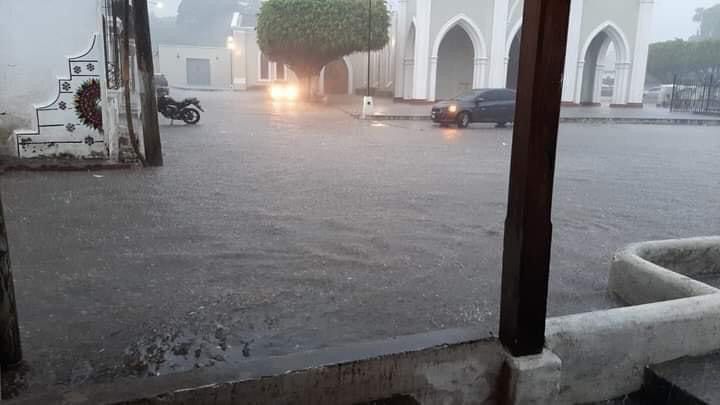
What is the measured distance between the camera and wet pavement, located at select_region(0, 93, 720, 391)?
3510 mm

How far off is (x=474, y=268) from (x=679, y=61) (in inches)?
2216

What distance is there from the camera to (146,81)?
30.8ft

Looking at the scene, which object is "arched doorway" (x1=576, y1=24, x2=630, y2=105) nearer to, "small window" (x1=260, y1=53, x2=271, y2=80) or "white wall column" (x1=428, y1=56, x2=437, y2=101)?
"white wall column" (x1=428, y1=56, x2=437, y2=101)

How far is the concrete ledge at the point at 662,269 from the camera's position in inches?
151

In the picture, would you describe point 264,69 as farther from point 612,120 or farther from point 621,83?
point 612,120

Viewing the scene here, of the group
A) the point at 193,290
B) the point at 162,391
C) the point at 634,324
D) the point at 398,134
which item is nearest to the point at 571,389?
the point at 634,324

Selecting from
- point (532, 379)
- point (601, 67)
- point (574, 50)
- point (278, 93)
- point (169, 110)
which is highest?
point (574, 50)

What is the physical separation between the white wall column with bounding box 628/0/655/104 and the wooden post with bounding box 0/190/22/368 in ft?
109

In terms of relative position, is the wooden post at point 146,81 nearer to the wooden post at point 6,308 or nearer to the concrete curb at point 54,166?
the concrete curb at point 54,166

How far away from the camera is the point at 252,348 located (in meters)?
3.37

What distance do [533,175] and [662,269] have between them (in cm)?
188

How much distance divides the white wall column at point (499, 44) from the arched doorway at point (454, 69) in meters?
4.74

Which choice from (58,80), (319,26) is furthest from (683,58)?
(58,80)

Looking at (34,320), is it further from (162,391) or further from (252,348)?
(162,391)
